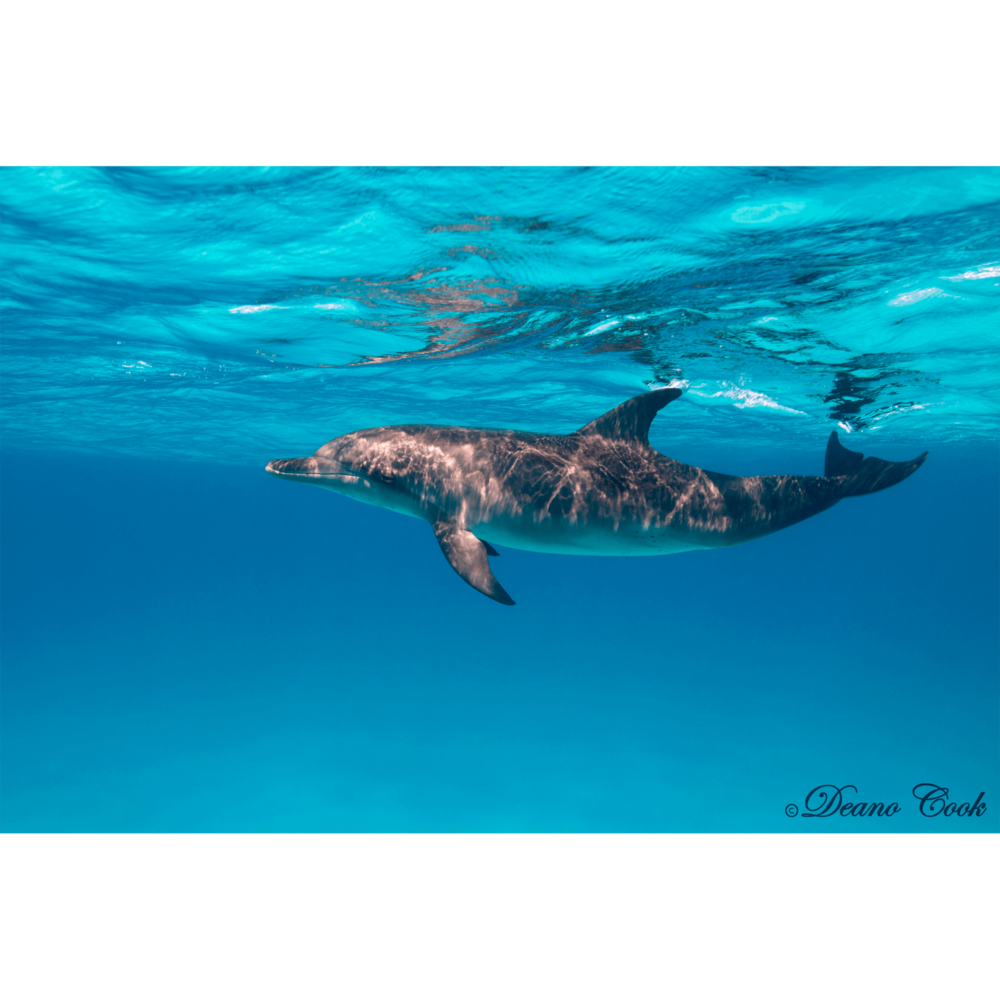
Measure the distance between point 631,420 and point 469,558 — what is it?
9.47 ft

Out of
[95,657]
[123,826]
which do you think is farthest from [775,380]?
[95,657]

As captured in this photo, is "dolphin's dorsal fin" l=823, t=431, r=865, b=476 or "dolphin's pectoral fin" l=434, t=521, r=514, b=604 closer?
"dolphin's pectoral fin" l=434, t=521, r=514, b=604

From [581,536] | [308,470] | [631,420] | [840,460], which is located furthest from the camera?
[840,460]

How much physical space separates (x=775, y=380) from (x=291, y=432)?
19.6 metres

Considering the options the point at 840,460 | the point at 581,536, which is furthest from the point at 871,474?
the point at 581,536

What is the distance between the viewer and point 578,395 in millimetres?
18141

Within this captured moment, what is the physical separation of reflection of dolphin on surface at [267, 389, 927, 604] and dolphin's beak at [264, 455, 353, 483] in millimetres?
12

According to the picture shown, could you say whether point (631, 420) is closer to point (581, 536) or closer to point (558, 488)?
point (558, 488)

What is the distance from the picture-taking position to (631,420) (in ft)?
24.8

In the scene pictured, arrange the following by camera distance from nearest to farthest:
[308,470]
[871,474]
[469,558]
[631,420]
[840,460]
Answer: [469,558] < [308,470] < [631,420] < [871,474] < [840,460]

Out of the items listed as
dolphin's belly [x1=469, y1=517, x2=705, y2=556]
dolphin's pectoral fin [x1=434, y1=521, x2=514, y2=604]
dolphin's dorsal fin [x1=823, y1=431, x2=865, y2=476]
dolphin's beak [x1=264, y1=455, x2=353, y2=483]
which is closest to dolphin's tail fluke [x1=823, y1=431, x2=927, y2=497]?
dolphin's dorsal fin [x1=823, y1=431, x2=865, y2=476]

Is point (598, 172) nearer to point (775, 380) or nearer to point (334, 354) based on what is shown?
point (334, 354)

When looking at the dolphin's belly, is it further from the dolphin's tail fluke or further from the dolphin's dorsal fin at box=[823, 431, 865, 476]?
the dolphin's dorsal fin at box=[823, 431, 865, 476]

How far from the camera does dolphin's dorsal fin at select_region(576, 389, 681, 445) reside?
7.46 meters
